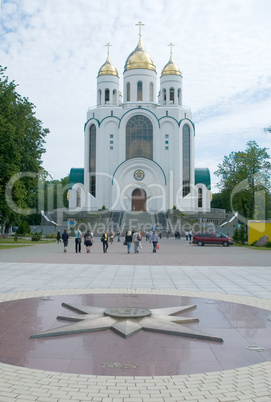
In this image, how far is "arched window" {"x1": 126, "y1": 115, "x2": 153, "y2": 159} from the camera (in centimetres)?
5931

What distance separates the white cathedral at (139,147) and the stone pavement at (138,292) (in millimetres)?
41694

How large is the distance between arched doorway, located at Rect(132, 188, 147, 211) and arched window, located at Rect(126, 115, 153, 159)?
16.9 ft

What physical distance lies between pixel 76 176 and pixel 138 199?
1237 cm

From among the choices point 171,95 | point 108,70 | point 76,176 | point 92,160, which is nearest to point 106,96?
point 108,70

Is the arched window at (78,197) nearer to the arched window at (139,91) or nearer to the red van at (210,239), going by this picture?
the arched window at (139,91)


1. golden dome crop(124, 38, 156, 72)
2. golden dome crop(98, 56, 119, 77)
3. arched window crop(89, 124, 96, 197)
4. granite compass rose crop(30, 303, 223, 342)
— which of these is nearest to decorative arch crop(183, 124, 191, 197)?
golden dome crop(124, 38, 156, 72)

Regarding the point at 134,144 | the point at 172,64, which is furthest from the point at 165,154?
the point at 172,64

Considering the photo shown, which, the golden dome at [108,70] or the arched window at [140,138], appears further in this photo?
the golden dome at [108,70]

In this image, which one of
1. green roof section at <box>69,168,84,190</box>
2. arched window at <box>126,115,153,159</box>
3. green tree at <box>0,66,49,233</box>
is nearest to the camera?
green tree at <box>0,66,49,233</box>

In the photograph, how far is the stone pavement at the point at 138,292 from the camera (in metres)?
4.17

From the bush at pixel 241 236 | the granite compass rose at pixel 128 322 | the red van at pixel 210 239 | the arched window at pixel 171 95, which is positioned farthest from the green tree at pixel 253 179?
the granite compass rose at pixel 128 322

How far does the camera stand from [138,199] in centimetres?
5819

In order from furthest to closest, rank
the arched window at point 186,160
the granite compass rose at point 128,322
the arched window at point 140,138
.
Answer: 1. the arched window at point 186,160
2. the arched window at point 140,138
3. the granite compass rose at point 128,322

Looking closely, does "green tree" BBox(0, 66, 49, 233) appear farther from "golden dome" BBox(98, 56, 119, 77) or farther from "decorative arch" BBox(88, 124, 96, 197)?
"golden dome" BBox(98, 56, 119, 77)
